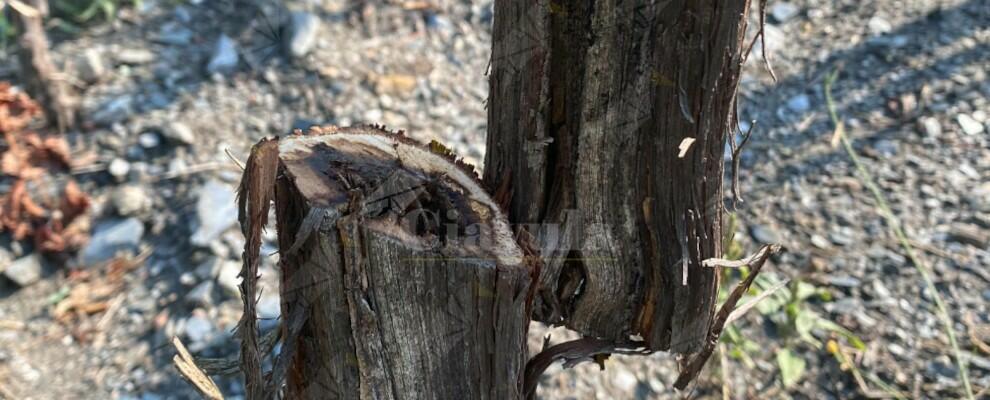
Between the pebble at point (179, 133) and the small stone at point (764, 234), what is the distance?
2351 millimetres

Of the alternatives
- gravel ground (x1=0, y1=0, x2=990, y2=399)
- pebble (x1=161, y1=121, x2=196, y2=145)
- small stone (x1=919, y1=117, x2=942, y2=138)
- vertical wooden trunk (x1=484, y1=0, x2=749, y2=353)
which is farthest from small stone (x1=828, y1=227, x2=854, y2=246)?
pebble (x1=161, y1=121, x2=196, y2=145)

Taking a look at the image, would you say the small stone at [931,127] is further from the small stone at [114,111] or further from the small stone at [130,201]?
the small stone at [114,111]

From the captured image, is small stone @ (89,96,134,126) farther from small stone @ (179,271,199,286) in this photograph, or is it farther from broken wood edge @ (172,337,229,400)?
broken wood edge @ (172,337,229,400)

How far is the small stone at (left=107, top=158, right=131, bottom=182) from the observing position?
3215 millimetres

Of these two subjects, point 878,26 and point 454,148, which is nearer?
point 454,148

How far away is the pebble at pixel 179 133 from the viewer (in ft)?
10.9

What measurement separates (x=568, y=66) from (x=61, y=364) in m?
2.27

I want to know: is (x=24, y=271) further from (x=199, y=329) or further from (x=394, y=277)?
(x=394, y=277)

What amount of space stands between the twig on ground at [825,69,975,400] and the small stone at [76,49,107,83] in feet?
11.1

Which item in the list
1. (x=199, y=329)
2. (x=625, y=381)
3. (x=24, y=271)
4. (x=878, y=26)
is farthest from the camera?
(x=878, y=26)

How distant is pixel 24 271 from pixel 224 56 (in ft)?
4.57

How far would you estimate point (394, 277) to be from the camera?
45.8 inches

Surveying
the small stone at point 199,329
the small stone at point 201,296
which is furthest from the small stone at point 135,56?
the small stone at point 199,329

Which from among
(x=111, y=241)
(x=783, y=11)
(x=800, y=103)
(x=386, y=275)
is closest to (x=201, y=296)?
(x=111, y=241)
